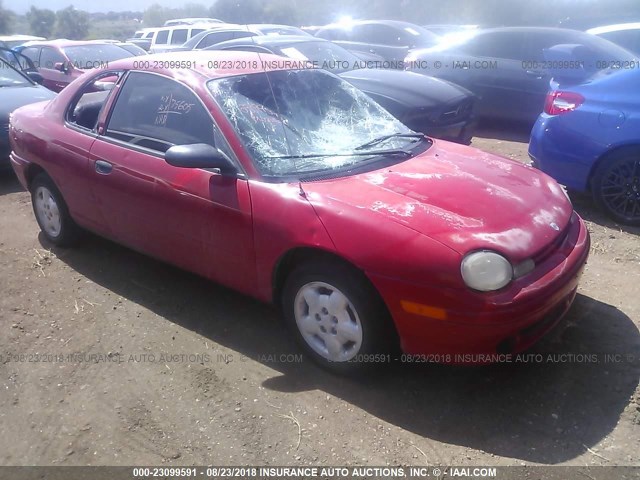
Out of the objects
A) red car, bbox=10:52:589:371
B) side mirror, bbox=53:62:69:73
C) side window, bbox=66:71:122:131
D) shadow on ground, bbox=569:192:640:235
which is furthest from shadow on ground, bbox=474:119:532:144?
side mirror, bbox=53:62:69:73

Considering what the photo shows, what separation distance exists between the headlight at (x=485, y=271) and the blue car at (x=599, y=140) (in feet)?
9.18

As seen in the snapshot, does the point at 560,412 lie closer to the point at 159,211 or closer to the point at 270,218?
the point at 270,218

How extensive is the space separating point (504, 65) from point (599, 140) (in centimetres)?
398

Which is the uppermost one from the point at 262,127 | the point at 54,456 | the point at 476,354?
the point at 262,127

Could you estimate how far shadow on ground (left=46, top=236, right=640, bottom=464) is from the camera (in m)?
→ 2.71

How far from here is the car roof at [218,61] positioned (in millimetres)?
3768

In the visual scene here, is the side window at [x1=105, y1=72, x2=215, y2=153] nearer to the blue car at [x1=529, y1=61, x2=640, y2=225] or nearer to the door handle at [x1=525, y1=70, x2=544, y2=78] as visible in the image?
the blue car at [x1=529, y1=61, x2=640, y2=225]

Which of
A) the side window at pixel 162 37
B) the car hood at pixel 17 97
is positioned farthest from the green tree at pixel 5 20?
the car hood at pixel 17 97

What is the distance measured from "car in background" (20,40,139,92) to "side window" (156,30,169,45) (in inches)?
153

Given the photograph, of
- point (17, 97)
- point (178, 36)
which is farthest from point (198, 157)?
point (178, 36)

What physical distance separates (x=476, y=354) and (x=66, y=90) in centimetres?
376

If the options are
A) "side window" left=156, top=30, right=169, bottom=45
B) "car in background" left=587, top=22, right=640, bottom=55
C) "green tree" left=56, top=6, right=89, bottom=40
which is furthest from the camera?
"green tree" left=56, top=6, right=89, bottom=40

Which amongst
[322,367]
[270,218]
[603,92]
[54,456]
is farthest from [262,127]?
[603,92]

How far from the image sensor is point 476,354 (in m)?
2.74
